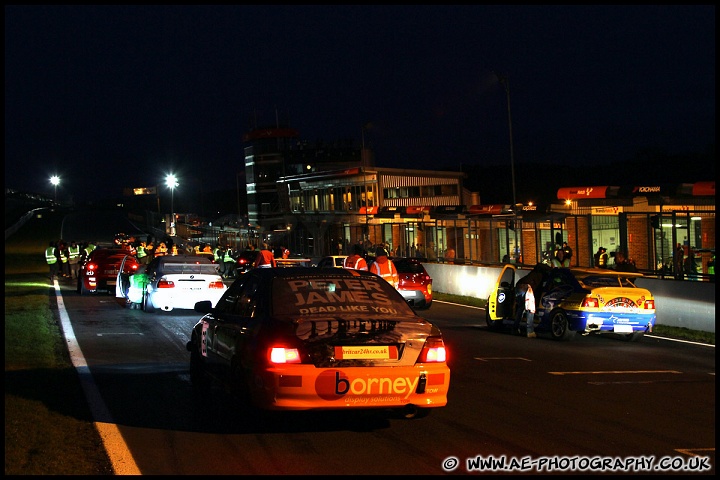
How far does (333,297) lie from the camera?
910 cm

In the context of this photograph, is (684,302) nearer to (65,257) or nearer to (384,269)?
(384,269)

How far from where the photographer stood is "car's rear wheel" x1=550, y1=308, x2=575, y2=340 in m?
17.0

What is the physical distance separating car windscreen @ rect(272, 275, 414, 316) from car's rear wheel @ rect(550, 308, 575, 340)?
26.8ft

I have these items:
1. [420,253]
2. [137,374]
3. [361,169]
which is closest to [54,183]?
[361,169]

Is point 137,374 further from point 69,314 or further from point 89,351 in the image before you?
point 69,314

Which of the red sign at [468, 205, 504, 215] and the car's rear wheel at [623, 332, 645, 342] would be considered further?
the red sign at [468, 205, 504, 215]

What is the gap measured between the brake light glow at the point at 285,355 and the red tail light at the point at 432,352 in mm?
1146

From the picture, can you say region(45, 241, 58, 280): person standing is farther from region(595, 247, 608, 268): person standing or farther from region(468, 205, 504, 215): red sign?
region(595, 247, 608, 268): person standing

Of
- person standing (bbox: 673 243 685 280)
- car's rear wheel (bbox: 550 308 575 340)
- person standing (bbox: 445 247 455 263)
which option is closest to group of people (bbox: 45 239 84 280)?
person standing (bbox: 445 247 455 263)

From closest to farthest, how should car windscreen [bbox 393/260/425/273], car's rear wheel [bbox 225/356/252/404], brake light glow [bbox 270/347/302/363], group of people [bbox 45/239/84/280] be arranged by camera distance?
brake light glow [bbox 270/347/302/363] < car's rear wheel [bbox 225/356/252/404] < car windscreen [bbox 393/260/425/273] < group of people [bbox 45/239/84/280]

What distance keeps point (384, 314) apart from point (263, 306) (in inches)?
45.5

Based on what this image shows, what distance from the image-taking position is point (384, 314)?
883 centimetres

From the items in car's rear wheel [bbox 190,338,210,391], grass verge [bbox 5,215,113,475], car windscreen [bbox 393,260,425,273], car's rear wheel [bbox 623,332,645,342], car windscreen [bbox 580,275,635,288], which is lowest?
car's rear wheel [bbox 623,332,645,342]

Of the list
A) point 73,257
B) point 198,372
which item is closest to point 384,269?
point 198,372
